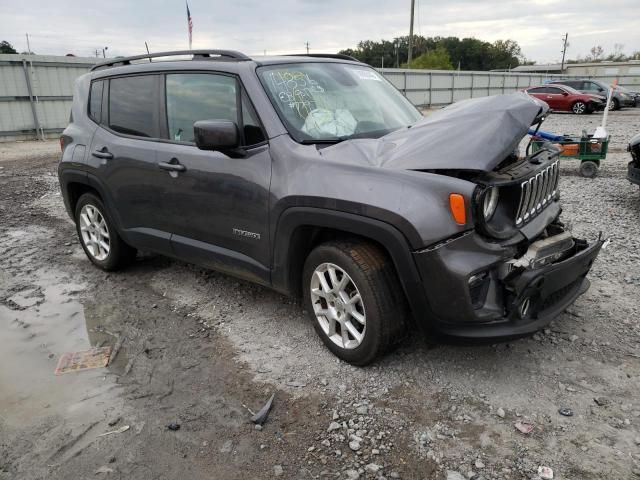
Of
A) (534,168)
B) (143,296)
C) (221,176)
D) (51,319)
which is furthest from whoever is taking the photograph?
(143,296)

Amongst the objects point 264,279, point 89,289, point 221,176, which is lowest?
point 89,289

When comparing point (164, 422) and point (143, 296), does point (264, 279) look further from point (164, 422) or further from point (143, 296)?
point (143, 296)

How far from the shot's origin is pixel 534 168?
313 centimetres

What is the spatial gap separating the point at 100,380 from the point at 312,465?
1590mm

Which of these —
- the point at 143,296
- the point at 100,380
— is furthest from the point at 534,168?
the point at 143,296

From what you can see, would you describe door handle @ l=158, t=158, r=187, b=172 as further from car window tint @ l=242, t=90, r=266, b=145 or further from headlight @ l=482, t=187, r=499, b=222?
headlight @ l=482, t=187, r=499, b=222

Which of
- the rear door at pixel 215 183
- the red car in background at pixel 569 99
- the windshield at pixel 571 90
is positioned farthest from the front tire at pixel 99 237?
the windshield at pixel 571 90

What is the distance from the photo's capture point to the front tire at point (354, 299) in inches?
116

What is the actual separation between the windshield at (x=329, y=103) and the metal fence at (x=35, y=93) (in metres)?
14.9

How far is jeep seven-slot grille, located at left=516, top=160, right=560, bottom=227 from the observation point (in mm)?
2965

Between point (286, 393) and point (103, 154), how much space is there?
9.33 feet

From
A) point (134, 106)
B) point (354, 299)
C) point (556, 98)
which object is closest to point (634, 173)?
point (354, 299)

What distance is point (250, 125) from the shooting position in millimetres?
3455

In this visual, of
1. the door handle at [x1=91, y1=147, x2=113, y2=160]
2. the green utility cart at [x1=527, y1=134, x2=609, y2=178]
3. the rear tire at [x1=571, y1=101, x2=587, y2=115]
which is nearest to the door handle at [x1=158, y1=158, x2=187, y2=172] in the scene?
the door handle at [x1=91, y1=147, x2=113, y2=160]
